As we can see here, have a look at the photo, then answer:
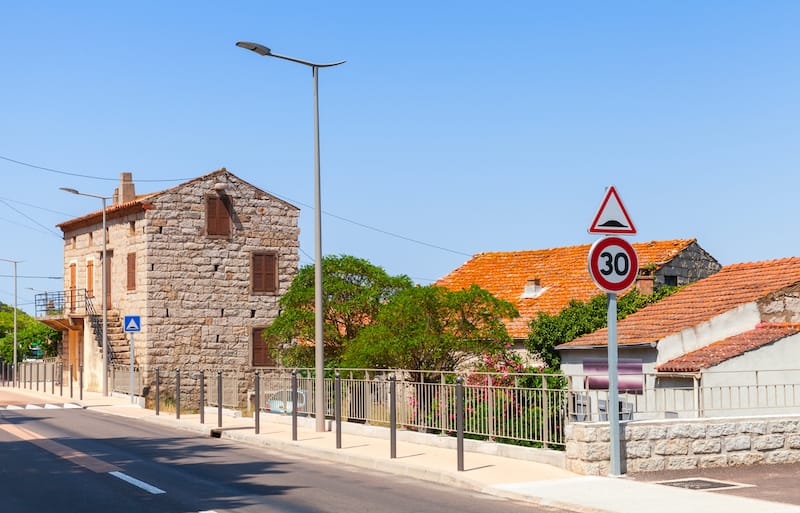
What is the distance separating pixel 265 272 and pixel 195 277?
3246 millimetres

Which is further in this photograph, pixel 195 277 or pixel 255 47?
pixel 195 277

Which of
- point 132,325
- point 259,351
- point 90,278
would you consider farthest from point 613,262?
point 90,278

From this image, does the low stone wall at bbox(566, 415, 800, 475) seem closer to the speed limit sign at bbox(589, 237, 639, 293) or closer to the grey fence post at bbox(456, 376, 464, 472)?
the grey fence post at bbox(456, 376, 464, 472)

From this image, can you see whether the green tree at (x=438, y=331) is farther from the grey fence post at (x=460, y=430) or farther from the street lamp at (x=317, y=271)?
the grey fence post at (x=460, y=430)

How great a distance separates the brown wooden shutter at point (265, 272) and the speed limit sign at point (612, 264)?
105 feet

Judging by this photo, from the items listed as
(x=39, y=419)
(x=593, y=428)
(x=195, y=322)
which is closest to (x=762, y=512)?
(x=593, y=428)

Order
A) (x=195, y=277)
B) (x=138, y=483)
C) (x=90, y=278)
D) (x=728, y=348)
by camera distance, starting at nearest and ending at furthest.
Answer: (x=138, y=483) → (x=728, y=348) → (x=195, y=277) → (x=90, y=278)

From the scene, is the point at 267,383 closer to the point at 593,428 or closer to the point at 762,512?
the point at 593,428

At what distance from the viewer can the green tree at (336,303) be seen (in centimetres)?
2906

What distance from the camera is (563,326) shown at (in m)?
31.8

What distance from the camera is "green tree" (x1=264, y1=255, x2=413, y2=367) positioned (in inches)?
1144

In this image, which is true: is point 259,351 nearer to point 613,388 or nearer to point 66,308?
point 66,308

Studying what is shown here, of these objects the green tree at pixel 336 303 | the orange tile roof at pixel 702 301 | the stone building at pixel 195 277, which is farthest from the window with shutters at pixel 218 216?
the orange tile roof at pixel 702 301

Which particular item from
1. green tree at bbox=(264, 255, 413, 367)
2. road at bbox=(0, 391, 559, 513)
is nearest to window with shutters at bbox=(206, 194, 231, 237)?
green tree at bbox=(264, 255, 413, 367)
